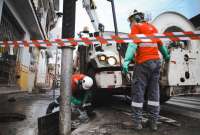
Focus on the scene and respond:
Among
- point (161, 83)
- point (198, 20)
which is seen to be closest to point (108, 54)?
point (161, 83)

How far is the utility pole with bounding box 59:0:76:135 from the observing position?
340 cm

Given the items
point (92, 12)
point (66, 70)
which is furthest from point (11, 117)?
point (92, 12)

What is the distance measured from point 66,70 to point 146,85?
4.08 feet

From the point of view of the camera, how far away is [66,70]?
3.45 metres

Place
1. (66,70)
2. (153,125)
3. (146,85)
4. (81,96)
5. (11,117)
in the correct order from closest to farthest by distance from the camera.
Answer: (66,70)
(153,125)
(146,85)
(81,96)
(11,117)

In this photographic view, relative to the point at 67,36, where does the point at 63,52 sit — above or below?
below

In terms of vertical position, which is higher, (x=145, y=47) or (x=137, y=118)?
(x=145, y=47)

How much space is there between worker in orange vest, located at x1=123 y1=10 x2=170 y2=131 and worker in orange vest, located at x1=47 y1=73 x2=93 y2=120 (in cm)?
103

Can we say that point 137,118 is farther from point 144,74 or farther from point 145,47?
point 145,47

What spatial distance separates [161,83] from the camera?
4910 mm

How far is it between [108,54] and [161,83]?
1571 millimetres

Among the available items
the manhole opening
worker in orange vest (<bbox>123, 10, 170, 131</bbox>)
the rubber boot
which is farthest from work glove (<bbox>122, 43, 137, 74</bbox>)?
the manhole opening

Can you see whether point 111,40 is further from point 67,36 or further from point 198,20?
point 198,20

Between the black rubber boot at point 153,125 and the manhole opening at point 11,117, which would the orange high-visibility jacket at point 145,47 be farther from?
the manhole opening at point 11,117
